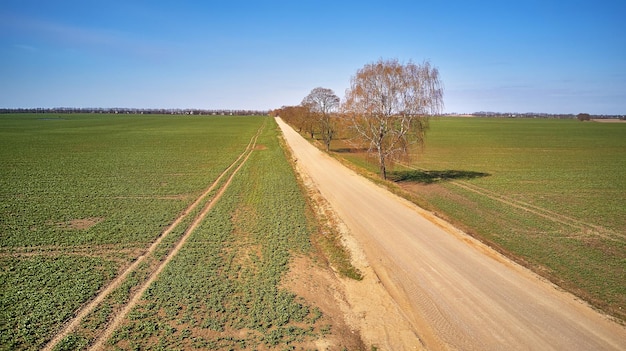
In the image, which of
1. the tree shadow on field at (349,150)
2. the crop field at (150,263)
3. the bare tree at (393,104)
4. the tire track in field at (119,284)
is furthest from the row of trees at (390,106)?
the tree shadow on field at (349,150)

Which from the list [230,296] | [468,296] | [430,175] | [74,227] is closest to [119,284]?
[230,296]

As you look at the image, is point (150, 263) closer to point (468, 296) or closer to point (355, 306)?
point (355, 306)

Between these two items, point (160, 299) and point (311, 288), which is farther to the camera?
point (311, 288)

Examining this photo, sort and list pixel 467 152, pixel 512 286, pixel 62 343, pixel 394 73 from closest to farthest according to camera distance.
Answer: pixel 62 343
pixel 512 286
pixel 394 73
pixel 467 152

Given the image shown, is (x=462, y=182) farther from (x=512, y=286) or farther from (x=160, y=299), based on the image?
(x=160, y=299)

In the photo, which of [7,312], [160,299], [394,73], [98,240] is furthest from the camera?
[394,73]

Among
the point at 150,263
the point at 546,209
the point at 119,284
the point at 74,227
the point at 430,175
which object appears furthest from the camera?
the point at 430,175

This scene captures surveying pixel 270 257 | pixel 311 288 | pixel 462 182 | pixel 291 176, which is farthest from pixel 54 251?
pixel 462 182
